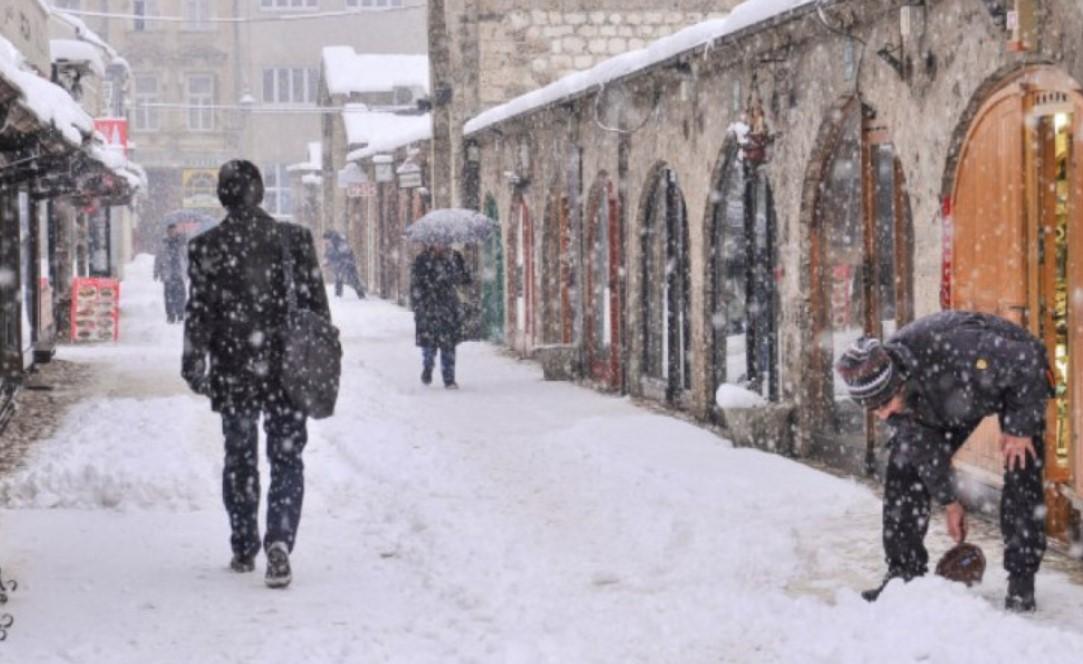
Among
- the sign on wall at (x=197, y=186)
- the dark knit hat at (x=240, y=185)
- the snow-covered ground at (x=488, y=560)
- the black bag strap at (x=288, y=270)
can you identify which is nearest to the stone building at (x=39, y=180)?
the snow-covered ground at (x=488, y=560)

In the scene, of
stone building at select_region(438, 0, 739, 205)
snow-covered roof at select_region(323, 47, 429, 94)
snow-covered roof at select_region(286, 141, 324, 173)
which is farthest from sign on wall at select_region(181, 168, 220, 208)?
stone building at select_region(438, 0, 739, 205)

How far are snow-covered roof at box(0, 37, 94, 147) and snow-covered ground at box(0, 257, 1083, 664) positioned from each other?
235 cm

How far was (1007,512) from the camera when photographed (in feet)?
22.8

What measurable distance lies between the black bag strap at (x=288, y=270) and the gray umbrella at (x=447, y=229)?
34.7ft

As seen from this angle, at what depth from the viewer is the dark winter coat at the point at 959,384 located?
666 cm

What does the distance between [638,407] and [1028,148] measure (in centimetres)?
751

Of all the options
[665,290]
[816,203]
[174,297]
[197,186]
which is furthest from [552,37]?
[197,186]

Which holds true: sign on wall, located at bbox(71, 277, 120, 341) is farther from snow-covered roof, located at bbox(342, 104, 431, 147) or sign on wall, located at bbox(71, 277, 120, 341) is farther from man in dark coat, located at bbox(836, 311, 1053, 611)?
snow-covered roof, located at bbox(342, 104, 431, 147)

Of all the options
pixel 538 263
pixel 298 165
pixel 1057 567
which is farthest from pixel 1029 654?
pixel 298 165

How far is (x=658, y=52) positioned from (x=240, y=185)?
7467 millimetres

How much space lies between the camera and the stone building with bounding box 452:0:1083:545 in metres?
8.94

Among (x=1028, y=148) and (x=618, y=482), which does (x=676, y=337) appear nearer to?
(x=618, y=482)

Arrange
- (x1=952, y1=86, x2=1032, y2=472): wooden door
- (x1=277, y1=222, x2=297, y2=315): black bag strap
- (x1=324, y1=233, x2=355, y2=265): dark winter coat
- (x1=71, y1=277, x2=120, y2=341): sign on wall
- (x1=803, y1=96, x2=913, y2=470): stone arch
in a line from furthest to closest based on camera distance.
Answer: (x1=324, y1=233, x2=355, y2=265): dark winter coat → (x1=71, y1=277, x2=120, y2=341): sign on wall → (x1=803, y1=96, x2=913, y2=470): stone arch → (x1=952, y1=86, x2=1032, y2=472): wooden door → (x1=277, y1=222, x2=297, y2=315): black bag strap

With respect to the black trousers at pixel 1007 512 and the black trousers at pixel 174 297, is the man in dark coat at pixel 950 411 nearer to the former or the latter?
the black trousers at pixel 1007 512
